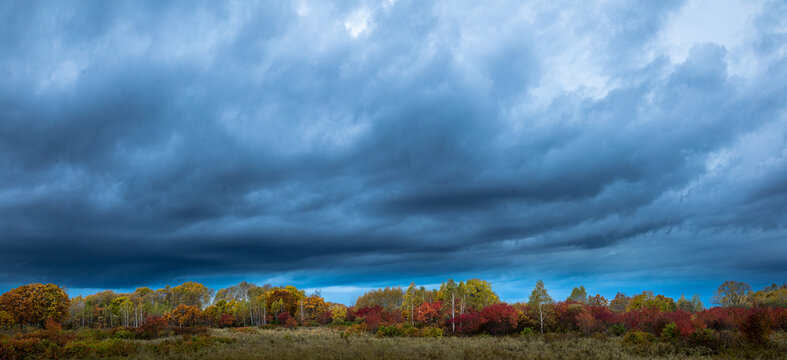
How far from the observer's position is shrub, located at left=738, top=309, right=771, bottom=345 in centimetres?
2716

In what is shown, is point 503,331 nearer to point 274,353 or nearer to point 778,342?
point 778,342

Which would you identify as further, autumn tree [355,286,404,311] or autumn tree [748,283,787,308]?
autumn tree [355,286,404,311]

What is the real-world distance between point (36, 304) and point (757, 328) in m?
101

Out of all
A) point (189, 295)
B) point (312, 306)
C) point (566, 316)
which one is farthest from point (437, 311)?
point (189, 295)

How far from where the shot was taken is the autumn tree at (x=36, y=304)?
247 ft

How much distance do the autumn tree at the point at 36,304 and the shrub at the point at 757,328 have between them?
93.9m

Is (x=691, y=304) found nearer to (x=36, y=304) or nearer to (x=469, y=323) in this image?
(x=469, y=323)

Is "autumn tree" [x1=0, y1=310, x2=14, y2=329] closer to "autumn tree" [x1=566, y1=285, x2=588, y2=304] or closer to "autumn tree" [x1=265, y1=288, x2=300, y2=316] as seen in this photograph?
"autumn tree" [x1=265, y1=288, x2=300, y2=316]

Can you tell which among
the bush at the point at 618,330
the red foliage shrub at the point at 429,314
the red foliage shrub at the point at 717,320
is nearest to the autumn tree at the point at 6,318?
the red foliage shrub at the point at 429,314

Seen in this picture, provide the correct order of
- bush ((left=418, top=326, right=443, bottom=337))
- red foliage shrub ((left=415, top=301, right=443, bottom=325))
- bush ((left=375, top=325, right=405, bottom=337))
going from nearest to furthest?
bush ((left=418, top=326, right=443, bottom=337))
bush ((left=375, top=325, right=405, bottom=337))
red foliage shrub ((left=415, top=301, right=443, bottom=325))

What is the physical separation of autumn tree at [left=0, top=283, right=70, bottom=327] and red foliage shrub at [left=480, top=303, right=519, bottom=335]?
242 ft

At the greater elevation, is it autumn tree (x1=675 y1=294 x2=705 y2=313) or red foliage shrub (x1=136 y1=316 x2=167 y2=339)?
red foliage shrub (x1=136 y1=316 x2=167 y2=339)

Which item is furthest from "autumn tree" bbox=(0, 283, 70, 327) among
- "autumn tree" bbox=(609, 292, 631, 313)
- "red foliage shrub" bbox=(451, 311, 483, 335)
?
"autumn tree" bbox=(609, 292, 631, 313)

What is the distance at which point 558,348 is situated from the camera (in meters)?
31.2
